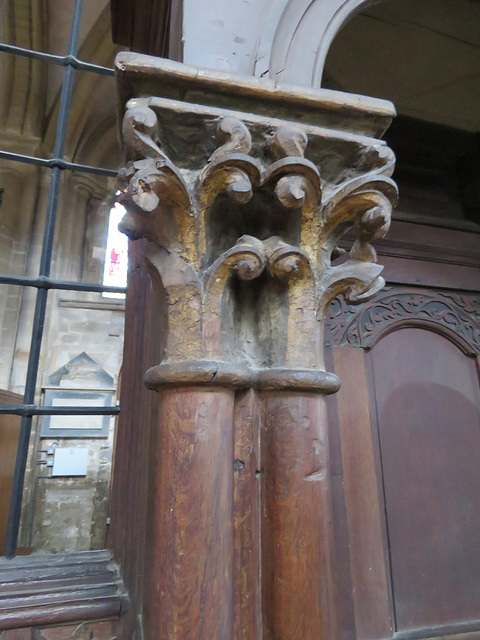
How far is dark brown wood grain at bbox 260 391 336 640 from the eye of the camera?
2.13 ft

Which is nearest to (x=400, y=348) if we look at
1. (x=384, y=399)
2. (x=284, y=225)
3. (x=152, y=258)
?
(x=384, y=399)

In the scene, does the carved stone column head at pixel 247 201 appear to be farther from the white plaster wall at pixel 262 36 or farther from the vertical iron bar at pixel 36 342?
the vertical iron bar at pixel 36 342

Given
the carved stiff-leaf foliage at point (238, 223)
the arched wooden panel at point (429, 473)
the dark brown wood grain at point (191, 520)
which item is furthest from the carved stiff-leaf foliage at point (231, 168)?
the arched wooden panel at point (429, 473)

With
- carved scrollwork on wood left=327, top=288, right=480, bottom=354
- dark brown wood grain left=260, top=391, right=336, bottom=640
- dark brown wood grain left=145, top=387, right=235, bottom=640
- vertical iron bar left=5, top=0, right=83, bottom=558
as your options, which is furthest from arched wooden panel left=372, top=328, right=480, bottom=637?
vertical iron bar left=5, top=0, right=83, bottom=558

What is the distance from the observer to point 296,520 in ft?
2.20

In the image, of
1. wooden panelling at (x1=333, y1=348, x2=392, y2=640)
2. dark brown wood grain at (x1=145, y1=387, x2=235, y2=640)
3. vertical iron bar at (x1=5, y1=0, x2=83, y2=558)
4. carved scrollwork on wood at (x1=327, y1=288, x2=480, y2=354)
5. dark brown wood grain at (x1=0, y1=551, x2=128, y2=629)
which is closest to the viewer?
dark brown wood grain at (x1=145, y1=387, x2=235, y2=640)

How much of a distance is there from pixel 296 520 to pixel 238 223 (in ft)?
1.59

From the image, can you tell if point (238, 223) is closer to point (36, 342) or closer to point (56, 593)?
point (36, 342)

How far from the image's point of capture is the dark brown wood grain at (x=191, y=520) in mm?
614

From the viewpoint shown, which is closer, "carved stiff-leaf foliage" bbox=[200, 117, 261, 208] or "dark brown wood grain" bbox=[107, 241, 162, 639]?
"carved stiff-leaf foliage" bbox=[200, 117, 261, 208]

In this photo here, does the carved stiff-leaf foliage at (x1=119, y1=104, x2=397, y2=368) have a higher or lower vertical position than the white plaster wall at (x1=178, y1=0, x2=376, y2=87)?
lower

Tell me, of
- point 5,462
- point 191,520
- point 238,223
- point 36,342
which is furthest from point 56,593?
point 5,462

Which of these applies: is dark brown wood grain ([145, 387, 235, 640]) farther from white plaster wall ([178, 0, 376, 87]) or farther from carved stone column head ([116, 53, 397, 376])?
white plaster wall ([178, 0, 376, 87])

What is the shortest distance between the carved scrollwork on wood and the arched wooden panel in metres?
0.04
